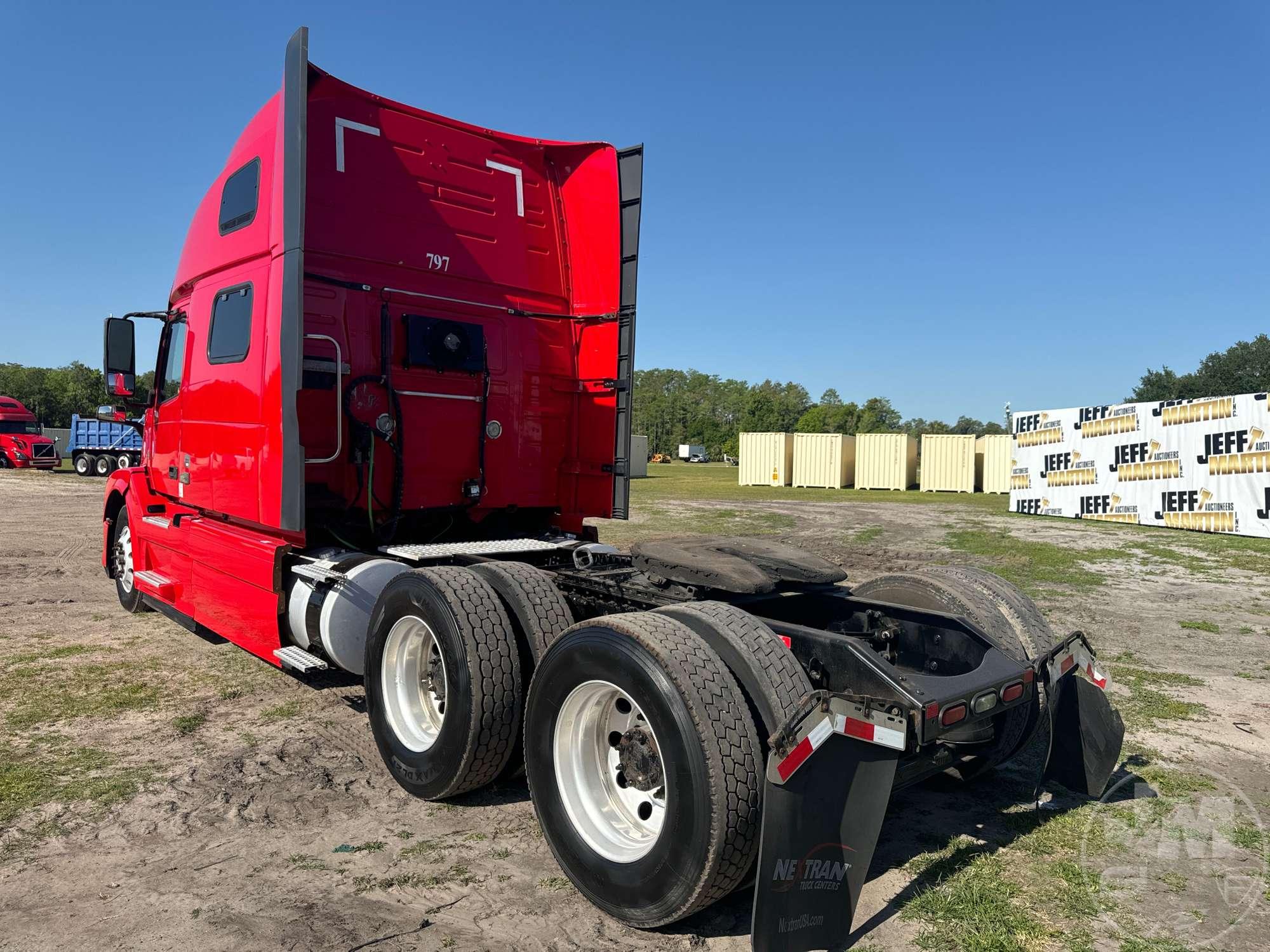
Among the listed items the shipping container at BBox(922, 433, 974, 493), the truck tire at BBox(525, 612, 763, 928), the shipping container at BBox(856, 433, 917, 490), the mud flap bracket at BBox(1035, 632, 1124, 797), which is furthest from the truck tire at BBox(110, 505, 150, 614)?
the shipping container at BBox(922, 433, 974, 493)

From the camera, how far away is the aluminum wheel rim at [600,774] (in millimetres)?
3107

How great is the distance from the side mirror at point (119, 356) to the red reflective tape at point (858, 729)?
6.57 m

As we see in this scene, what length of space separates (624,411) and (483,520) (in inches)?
51.9

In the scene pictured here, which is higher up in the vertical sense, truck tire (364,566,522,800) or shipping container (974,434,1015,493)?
shipping container (974,434,1015,493)

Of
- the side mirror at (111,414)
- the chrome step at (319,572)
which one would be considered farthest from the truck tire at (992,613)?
the side mirror at (111,414)

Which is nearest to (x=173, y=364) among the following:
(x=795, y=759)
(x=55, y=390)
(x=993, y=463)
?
(x=795, y=759)

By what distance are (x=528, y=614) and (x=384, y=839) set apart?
1.12 meters

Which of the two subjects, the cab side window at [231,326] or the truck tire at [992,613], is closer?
the truck tire at [992,613]

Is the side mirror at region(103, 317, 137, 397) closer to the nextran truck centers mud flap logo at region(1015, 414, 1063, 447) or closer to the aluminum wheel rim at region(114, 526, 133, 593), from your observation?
the aluminum wheel rim at region(114, 526, 133, 593)

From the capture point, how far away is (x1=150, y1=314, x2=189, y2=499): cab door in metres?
6.40

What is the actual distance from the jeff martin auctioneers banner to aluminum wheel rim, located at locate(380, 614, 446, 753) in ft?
65.2

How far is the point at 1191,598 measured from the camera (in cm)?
977

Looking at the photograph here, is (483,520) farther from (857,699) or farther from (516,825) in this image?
(857,699)

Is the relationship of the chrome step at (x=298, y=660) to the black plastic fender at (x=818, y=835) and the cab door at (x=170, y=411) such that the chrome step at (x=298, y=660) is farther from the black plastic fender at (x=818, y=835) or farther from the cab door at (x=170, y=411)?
the black plastic fender at (x=818, y=835)
